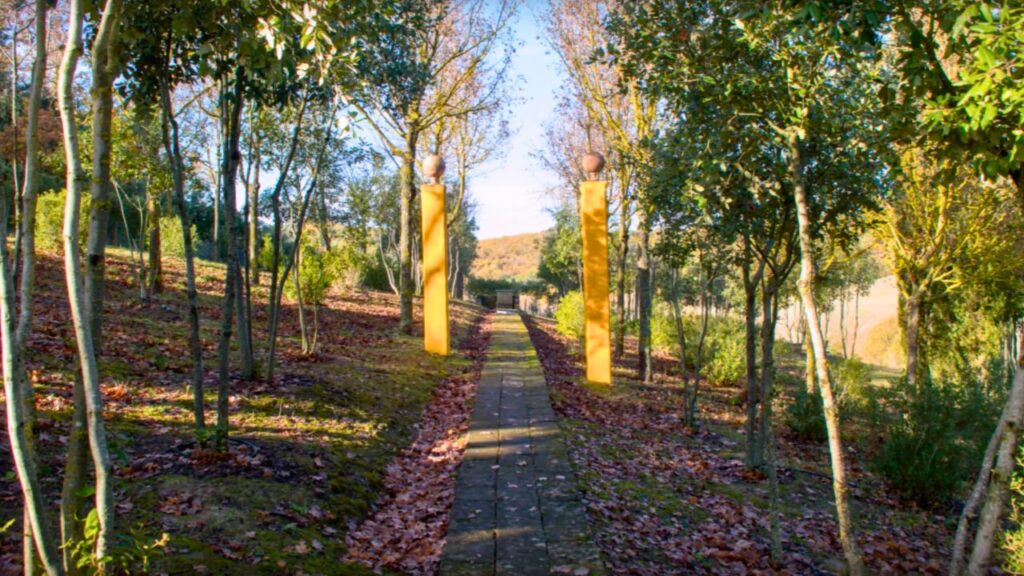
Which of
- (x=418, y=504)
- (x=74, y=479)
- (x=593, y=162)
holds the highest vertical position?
(x=593, y=162)

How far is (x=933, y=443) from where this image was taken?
307 inches

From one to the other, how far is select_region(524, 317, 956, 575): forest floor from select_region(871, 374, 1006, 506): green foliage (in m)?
0.27

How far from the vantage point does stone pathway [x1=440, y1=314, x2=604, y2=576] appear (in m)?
4.23

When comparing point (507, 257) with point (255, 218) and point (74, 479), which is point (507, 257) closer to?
point (255, 218)

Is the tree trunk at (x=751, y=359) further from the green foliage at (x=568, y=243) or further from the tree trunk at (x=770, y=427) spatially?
the green foliage at (x=568, y=243)

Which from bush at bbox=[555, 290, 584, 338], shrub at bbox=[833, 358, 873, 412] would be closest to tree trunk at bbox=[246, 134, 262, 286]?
bush at bbox=[555, 290, 584, 338]

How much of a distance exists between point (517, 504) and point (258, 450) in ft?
6.97

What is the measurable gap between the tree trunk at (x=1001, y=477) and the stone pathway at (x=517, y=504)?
2.19 m

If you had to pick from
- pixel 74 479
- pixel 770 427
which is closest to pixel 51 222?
pixel 74 479

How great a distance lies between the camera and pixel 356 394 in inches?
322

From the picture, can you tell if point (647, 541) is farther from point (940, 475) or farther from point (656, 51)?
point (940, 475)

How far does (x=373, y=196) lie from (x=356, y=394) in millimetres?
25532

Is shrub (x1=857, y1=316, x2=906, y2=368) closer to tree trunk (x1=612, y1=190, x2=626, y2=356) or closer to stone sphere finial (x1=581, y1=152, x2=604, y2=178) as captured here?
tree trunk (x1=612, y1=190, x2=626, y2=356)

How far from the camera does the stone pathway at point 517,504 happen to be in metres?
4.23
